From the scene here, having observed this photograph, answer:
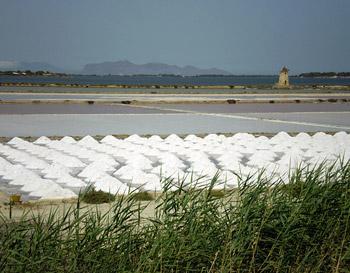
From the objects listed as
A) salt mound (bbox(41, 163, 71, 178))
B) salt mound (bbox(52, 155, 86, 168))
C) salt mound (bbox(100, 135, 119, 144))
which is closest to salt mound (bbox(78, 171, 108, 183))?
salt mound (bbox(41, 163, 71, 178))

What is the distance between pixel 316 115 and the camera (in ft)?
88.2

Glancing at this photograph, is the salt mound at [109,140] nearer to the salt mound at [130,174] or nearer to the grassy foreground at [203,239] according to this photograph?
the salt mound at [130,174]

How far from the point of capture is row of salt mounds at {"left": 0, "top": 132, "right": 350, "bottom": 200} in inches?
419

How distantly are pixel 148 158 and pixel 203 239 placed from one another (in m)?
7.14

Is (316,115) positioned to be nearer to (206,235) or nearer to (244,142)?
(244,142)

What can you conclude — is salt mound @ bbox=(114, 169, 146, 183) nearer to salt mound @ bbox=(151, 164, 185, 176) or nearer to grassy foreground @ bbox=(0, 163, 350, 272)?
salt mound @ bbox=(151, 164, 185, 176)

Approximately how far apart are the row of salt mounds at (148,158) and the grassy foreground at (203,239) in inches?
98.5

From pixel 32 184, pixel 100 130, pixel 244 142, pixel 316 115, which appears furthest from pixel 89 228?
pixel 316 115

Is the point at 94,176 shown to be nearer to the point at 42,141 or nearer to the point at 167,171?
the point at 167,171

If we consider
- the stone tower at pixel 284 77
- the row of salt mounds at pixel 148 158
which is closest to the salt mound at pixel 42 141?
the row of salt mounds at pixel 148 158

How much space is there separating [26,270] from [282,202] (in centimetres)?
283

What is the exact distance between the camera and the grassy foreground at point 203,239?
5.48 metres

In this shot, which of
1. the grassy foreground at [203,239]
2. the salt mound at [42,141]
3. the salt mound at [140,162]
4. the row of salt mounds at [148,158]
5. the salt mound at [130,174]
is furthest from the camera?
the salt mound at [42,141]

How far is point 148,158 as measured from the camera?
1298cm
